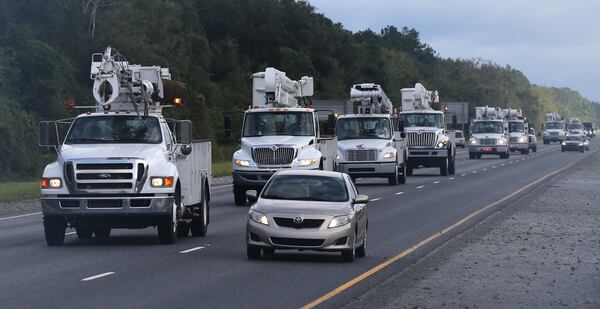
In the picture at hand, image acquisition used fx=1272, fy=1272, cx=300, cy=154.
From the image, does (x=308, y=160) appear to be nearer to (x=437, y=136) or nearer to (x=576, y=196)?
(x=576, y=196)

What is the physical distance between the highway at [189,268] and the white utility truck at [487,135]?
49.2m

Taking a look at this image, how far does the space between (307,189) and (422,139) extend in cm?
3456

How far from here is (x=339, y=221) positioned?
60.4ft

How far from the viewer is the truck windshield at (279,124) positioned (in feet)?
112

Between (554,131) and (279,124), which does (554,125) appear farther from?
(279,124)

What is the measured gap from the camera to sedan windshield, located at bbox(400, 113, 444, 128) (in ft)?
177

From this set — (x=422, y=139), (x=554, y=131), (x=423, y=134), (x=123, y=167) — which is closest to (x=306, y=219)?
(x=123, y=167)

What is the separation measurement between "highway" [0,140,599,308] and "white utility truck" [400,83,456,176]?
2249 centimetres

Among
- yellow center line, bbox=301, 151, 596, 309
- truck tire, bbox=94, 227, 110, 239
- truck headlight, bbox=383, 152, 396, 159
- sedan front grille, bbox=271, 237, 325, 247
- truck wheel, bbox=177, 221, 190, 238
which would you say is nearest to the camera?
Answer: yellow center line, bbox=301, 151, 596, 309

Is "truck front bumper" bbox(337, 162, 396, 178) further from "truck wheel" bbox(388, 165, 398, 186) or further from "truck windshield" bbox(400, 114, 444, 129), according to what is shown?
"truck windshield" bbox(400, 114, 444, 129)

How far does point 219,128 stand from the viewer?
86938 mm

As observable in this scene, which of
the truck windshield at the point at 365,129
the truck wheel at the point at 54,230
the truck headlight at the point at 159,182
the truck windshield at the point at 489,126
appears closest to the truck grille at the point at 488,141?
the truck windshield at the point at 489,126

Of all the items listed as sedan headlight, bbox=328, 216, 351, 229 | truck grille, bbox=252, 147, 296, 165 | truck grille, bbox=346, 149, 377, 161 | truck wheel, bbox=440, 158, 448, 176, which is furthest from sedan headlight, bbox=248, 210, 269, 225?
truck wheel, bbox=440, 158, 448, 176

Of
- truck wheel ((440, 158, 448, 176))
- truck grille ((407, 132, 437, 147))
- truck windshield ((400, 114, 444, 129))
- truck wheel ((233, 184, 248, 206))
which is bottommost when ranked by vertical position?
truck wheel ((440, 158, 448, 176))
